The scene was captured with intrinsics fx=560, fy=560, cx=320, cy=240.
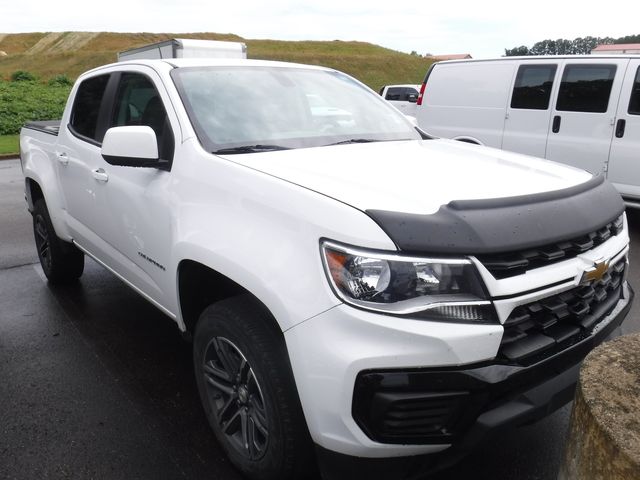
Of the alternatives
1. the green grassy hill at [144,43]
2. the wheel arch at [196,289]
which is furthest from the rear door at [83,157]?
the green grassy hill at [144,43]

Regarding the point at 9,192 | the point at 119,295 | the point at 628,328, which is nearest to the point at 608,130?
the point at 628,328

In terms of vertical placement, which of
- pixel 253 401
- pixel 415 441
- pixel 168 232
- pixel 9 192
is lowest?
pixel 9 192

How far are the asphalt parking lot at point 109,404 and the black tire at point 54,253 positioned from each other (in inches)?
6.1

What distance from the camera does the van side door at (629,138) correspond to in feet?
20.4

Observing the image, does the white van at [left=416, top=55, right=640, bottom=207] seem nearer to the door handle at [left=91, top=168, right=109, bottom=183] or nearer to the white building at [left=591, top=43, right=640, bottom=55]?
the white building at [left=591, top=43, right=640, bottom=55]

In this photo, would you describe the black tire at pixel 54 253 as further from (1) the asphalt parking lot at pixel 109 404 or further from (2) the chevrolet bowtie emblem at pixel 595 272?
(2) the chevrolet bowtie emblem at pixel 595 272

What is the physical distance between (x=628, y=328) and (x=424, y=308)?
9.07ft

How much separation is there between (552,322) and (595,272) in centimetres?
29

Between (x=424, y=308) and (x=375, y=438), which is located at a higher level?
(x=424, y=308)

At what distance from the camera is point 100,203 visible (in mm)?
3408

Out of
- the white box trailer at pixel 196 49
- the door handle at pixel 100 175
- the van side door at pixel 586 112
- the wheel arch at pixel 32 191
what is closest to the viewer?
the door handle at pixel 100 175

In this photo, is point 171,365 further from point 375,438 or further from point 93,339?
point 375,438

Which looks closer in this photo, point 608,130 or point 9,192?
point 608,130

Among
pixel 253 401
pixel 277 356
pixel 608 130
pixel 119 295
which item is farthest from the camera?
pixel 608 130
